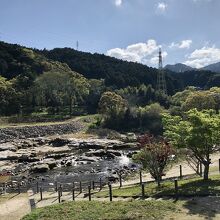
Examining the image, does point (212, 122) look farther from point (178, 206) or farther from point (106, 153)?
point (106, 153)

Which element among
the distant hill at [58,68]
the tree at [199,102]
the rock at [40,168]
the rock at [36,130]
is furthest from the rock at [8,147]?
the distant hill at [58,68]

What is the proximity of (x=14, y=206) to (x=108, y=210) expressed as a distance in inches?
354

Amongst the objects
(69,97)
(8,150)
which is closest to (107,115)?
(69,97)

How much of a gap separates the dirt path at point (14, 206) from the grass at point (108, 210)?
2899 mm

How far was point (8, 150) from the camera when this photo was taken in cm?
6762

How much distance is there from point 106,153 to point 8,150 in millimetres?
17274

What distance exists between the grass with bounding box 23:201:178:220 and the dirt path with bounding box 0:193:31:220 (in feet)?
9.51

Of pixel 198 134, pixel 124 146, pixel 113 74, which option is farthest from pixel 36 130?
pixel 113 74

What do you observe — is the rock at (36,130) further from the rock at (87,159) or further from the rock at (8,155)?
the rock at (87,159)

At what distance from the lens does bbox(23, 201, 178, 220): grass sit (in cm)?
1820

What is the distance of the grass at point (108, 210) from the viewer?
1820 cm

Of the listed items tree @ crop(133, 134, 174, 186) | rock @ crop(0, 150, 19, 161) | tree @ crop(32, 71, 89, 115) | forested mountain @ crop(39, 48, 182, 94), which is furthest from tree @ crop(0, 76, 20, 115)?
tree @ crop(133, 134, 174, 186)

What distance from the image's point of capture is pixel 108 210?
19.4m

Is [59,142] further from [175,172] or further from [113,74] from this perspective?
[113,74]
